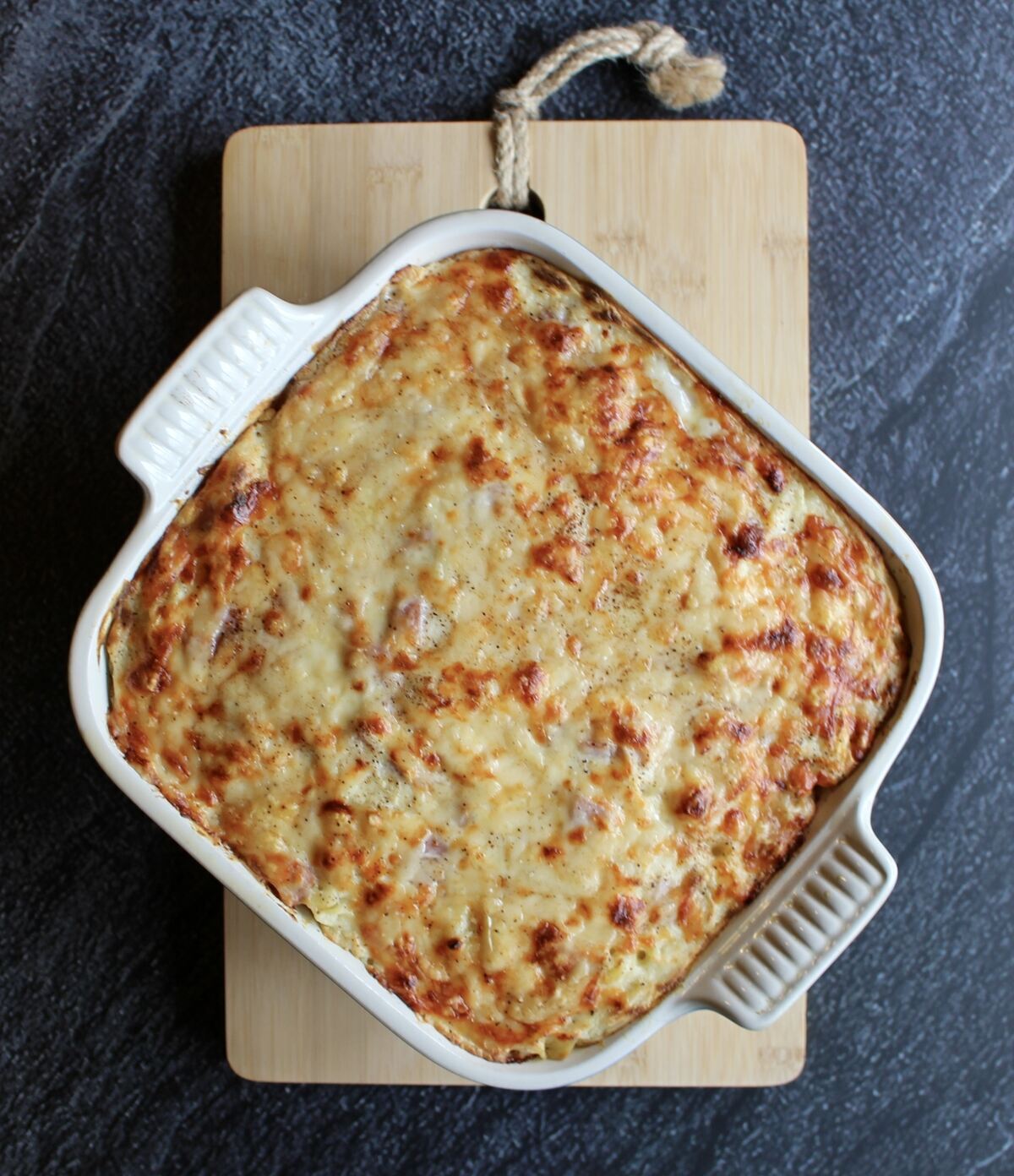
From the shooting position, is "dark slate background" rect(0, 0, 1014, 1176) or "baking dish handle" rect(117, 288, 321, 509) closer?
"baking dish handle" rect(117, 288, 321, 509)

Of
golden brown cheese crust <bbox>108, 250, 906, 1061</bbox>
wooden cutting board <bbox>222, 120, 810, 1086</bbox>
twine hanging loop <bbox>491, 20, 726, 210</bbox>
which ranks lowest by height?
golden brown cheese crust <bbox>108, 250, 906, 1061</bbox>

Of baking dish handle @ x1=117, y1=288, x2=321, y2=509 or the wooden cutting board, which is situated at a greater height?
the wooden cutting board

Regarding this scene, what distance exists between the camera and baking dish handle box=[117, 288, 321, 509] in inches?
48.3

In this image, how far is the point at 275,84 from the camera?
5.25ft

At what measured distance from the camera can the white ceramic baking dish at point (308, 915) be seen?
125 centimetres

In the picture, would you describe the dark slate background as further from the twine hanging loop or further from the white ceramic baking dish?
the white ceramic baking dish

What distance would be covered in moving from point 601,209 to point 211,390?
60 centimetres

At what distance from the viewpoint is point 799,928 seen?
4.24 feet

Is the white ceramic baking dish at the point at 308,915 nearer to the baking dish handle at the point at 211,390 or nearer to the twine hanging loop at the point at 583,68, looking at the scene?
the baking dish handle at the point at 211,390

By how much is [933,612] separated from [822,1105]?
773 mm

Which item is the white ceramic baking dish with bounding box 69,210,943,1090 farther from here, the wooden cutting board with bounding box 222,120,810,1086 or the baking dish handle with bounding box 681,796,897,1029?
the wooden cutting board with bounding box 222,120,810,1086

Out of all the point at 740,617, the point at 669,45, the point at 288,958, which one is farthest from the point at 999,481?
the point at 288,958

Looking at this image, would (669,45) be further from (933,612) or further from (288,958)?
(288,958)

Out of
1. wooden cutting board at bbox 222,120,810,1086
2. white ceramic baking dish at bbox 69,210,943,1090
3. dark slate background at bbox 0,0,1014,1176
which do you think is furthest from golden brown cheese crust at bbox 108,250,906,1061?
dark slate background at bbox 0,0,1014,1176
